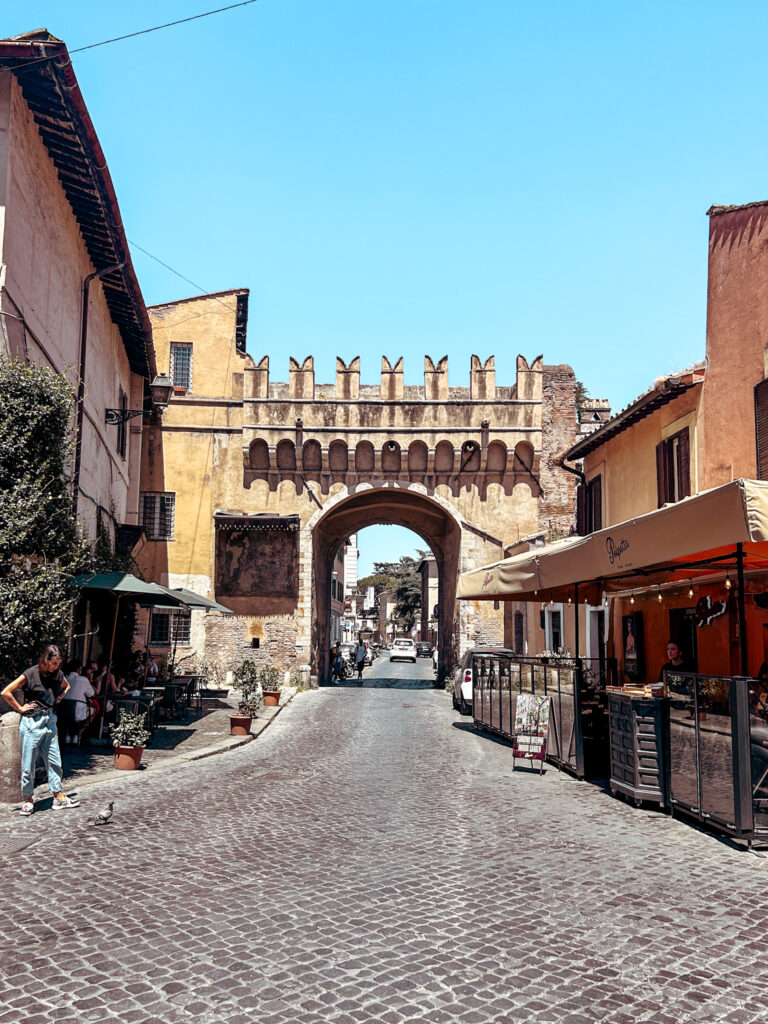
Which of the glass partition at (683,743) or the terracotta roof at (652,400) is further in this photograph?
the terracotta roof at (652,400)

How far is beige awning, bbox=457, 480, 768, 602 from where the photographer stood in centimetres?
652

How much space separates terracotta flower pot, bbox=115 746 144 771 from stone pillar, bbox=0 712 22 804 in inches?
84.0

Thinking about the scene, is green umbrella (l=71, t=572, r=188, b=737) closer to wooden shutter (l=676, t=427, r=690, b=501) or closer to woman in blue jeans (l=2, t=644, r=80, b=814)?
woman in blue jeans (l=2, t=644, r=80, b=814)

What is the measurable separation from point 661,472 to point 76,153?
443 inches

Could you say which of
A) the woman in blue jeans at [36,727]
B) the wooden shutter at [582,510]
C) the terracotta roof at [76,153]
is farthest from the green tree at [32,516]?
the wooden shutter at [582,510]

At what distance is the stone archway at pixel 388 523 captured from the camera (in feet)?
99.3

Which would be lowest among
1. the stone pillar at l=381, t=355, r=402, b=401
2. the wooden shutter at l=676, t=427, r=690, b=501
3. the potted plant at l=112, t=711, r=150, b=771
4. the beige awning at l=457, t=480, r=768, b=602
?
the potted plant at l=112, t=711, r=150, b=771

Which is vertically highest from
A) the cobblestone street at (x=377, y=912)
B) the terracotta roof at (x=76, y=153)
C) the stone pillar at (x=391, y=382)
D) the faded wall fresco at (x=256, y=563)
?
the stone pillar at (x=391, y=382)

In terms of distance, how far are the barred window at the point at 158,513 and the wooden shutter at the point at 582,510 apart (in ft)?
42.6

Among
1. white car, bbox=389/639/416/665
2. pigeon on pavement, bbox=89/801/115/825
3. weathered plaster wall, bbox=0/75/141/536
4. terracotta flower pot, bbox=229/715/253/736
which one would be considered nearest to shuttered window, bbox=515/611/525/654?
weathered plaster wall, bbox=0/75/141/536

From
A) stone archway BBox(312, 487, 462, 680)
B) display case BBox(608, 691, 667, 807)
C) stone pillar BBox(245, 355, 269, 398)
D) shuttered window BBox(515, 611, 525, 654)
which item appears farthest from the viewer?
stone archway BBox(312, 487, 462, 680)

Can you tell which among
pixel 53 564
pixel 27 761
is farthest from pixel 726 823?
pixel 53 564

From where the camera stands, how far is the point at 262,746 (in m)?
13.8

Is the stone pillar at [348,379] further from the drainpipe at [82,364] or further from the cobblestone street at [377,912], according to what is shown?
the cobblestone street at [377,912]
